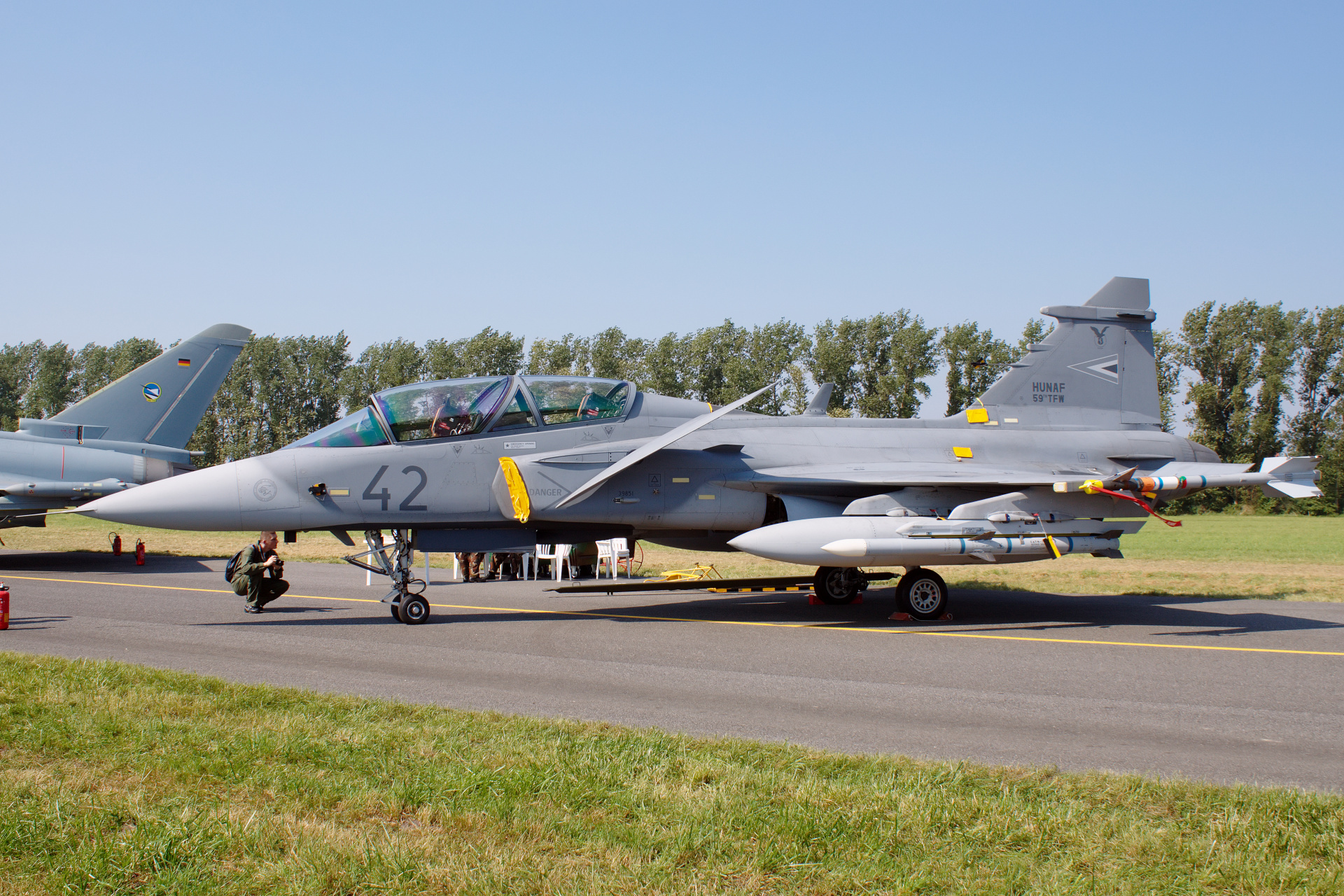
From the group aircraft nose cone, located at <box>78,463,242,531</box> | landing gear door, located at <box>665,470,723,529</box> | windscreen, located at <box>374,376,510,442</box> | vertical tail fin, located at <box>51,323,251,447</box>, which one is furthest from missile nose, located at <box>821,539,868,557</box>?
vertical tail fin, located at <box>51,323,251,447</box>

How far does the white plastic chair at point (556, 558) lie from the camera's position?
62.4 ft

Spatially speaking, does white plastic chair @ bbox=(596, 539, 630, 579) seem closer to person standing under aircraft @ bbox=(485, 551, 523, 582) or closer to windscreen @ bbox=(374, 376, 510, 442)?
person standing under aircraft @ bbox=(485, 551, 523, 582)

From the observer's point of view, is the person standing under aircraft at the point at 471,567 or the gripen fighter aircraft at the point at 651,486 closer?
the gripen fighter aircraft at the point at 651,486

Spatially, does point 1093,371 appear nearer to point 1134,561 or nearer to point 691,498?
point 691,498

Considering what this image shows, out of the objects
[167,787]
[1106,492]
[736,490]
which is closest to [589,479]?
[736,490]

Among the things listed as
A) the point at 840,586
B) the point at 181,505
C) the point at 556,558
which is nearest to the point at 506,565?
the point at 556,558

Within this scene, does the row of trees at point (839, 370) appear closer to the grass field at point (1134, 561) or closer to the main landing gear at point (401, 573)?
the grass field at point (1134, 561)

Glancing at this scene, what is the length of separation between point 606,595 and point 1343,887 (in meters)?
12.6

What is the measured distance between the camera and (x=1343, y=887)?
11.5 feet

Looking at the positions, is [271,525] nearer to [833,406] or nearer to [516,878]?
[516,878]

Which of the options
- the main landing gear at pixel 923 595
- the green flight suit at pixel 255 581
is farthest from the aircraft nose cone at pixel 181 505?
the main landing gear at pixel 923 595

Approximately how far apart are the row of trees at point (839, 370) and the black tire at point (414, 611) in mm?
49623

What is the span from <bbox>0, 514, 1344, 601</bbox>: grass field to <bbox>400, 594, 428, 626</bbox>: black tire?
9.51m

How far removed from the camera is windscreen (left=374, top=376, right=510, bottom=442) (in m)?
11.6
